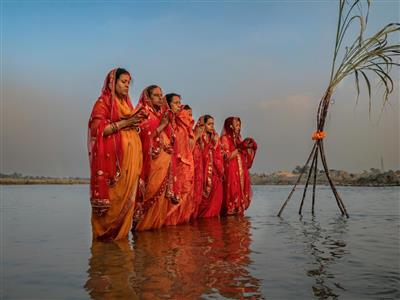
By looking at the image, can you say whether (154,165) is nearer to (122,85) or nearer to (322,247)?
(122,85)

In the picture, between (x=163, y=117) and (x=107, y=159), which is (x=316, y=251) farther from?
(x=163, y=117)

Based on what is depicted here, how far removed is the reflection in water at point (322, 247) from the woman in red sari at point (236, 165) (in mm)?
1621

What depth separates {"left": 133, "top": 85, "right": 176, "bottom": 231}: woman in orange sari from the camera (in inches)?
287

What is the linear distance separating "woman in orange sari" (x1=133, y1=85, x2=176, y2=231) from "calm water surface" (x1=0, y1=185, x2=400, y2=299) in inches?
14.7

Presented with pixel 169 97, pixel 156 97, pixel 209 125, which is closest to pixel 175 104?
pixel 169 97

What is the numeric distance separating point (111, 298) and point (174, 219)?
184 inches

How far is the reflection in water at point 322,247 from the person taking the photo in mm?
3781

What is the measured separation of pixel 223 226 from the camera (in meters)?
8.31

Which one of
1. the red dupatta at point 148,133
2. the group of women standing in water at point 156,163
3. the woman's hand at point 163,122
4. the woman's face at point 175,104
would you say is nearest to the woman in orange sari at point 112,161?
the group of women standing in water at point 156,163

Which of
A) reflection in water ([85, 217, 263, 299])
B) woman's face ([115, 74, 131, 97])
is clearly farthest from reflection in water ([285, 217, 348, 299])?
woman's face ([115, 74, 131, 97])

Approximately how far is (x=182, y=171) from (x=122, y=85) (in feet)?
7.89

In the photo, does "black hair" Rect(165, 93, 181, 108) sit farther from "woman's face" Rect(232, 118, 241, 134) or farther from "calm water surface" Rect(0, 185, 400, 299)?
"woman's face" Rect(232, 118, 241, 134)

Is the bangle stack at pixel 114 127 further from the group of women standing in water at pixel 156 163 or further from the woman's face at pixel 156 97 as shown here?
the woman's face at pixel 156 97

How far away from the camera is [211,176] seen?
9922 millimetres
